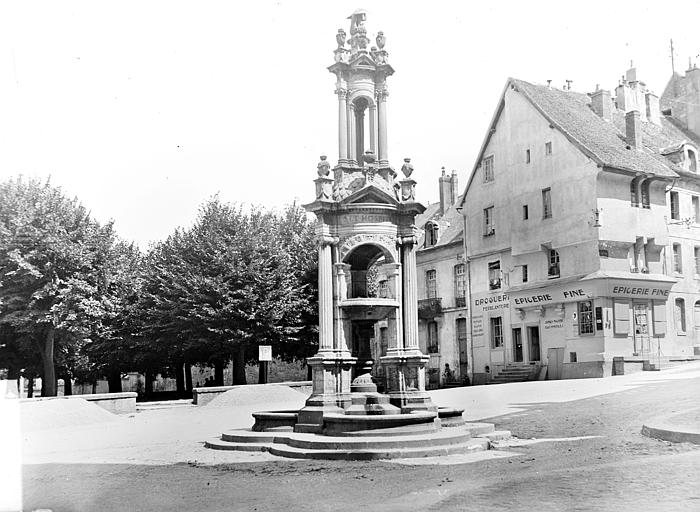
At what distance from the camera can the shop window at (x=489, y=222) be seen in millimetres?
42963

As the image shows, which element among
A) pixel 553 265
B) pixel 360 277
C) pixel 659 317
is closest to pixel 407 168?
pixel 360 277

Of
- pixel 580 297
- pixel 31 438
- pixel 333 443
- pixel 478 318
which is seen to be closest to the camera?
pixel 333 443

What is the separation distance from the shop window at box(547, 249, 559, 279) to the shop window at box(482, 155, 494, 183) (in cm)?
545

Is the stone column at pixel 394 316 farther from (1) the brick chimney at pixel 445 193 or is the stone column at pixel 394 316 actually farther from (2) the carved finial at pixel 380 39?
(1) the brick chimney at pixel 445 193

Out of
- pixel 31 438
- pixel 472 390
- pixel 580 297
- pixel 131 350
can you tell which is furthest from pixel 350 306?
pixel 131 350

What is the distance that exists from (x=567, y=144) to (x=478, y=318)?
11.4 metres

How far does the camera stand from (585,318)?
121ft

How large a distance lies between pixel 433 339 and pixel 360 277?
31208 mm

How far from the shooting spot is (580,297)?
1452 inches

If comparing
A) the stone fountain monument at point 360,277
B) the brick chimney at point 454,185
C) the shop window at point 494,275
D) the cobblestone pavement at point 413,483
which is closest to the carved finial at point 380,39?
the stone fountain monument at point 360,277

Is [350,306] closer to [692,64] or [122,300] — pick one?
[122,300]

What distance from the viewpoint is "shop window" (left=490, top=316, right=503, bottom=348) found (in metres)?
42.7

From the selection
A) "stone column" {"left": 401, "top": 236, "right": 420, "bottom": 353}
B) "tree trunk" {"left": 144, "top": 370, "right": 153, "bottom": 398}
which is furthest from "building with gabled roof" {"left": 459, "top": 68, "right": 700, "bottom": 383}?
"stone column" {"left": 401, "top": 236, "right": 420, "bottom": 353}

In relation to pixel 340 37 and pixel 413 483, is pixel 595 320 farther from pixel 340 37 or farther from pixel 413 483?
pixel 413 483
